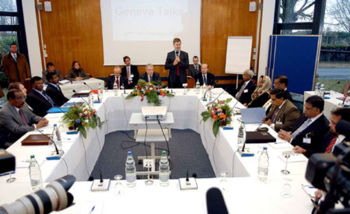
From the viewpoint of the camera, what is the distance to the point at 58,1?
7504 mm

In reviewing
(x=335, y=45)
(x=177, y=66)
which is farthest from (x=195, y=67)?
(x=335, y=45)

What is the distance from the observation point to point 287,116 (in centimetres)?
374

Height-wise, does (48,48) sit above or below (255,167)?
above

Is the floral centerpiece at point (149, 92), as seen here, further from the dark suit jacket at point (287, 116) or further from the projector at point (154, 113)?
the dark suit jacket at point (287, 116)

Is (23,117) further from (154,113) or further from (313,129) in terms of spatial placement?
(313,129)

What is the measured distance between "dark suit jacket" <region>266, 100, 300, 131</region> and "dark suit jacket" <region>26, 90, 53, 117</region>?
11.7ft

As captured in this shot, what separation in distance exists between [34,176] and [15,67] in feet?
18.7

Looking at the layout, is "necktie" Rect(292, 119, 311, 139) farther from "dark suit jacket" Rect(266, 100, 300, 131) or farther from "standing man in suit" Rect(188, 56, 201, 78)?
"standing man in suit" Rect(188, 56, 201, 78)

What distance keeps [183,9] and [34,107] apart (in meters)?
4.77

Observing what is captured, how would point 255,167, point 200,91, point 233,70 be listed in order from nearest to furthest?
point 255,167 < point 200,91 < point 233,70

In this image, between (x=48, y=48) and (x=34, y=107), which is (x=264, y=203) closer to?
(x=34, y=107)

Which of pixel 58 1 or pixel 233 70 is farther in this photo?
pixel 233 70

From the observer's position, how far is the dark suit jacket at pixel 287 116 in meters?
3.69

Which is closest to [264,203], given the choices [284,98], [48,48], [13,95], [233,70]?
[284,98]
